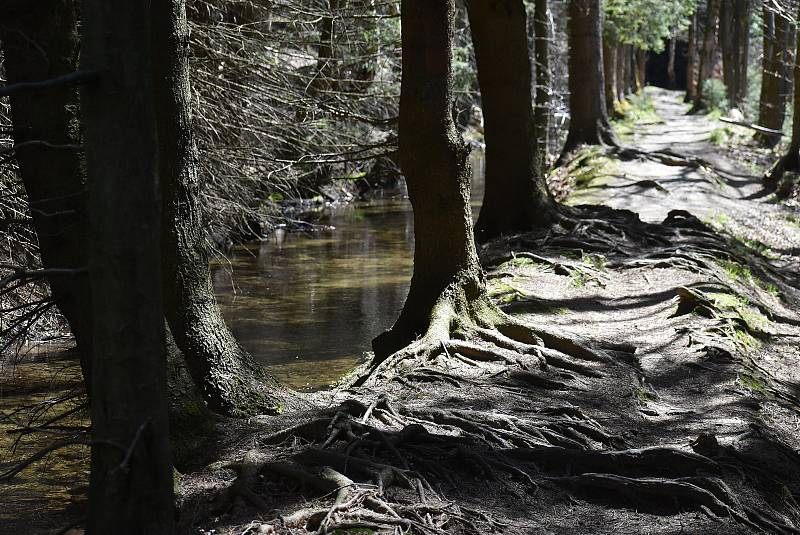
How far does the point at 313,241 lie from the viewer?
2169 centimetres

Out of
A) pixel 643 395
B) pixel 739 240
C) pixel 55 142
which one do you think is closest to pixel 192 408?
pixel 55 142

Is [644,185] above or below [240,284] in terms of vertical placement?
above

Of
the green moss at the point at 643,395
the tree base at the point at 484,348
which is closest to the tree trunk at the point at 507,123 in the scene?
the tree base at the point at 484,348

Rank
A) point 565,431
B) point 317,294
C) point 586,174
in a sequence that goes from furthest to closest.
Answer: point 586,174 < point 317,294 < point 565,431

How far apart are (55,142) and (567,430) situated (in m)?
3.72

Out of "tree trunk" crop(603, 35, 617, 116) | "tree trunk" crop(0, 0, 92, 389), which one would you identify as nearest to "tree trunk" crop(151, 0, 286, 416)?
"tree trunk" crop(0, 0, 92, 389)

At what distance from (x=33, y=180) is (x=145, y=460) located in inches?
85.4

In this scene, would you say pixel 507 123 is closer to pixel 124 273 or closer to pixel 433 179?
pixel 433 179

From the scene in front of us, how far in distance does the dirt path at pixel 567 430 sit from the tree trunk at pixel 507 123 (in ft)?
5.32

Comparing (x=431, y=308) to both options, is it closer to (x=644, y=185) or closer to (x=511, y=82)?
(x=511, y=82)

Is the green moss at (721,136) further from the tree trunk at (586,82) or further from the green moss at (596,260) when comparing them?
the green moss at (596,260)

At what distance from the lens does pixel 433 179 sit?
8.98m

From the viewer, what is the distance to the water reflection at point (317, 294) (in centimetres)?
1216

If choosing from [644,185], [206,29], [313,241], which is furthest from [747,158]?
[206,29]
